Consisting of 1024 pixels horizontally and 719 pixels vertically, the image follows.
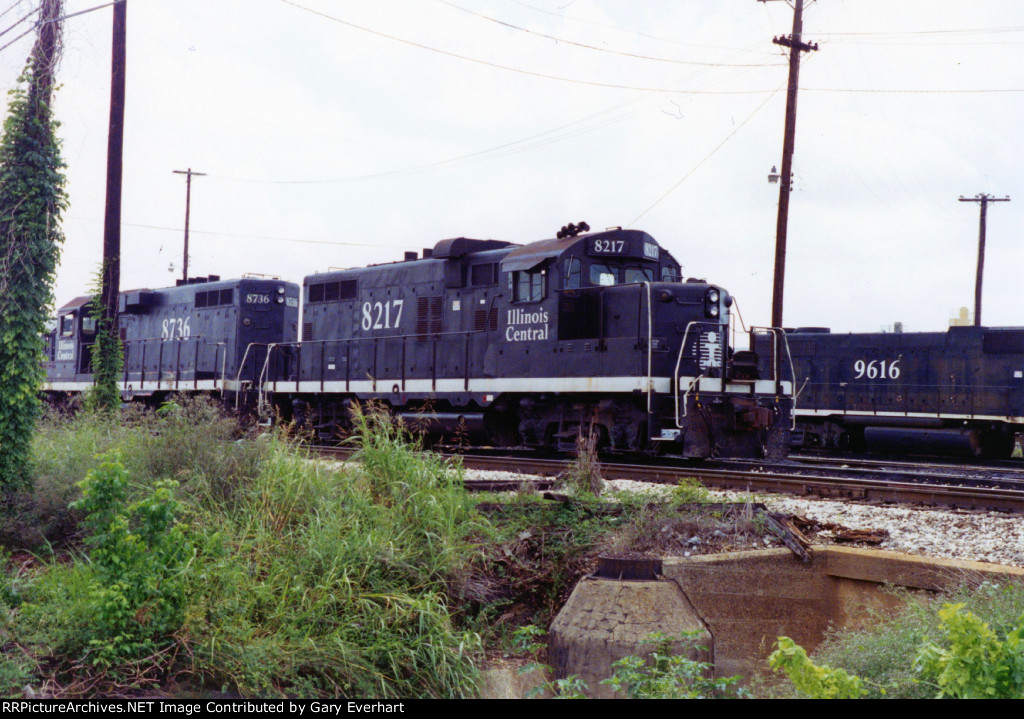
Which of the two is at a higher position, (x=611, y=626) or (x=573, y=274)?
(x=573, y=274)

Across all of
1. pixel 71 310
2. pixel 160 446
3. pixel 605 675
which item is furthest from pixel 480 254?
pixel 71 310

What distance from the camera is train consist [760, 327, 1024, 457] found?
20.1 m

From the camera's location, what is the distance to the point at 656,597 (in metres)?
6.45

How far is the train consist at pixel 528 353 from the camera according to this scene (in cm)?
1252

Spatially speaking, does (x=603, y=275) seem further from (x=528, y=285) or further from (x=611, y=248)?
(x=528, y=285)

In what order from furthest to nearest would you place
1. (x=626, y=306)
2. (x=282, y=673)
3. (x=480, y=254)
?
(x=480, y=254) → (x=626, y=306) → (x=282, y=673)

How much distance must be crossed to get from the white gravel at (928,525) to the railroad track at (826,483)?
0.53 m

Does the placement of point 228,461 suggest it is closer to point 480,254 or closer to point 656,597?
point 656,597

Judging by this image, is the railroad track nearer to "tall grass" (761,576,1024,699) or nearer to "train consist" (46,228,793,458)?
"train consist" (46,228,793,458)

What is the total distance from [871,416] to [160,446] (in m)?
18.7

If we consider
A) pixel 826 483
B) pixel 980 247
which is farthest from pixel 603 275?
pixel 980 247

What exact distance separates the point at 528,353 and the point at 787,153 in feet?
29.5

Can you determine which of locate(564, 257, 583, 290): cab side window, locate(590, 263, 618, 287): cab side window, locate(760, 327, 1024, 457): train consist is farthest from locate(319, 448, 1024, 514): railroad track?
locate(760, 327, 1024, 457): train consist

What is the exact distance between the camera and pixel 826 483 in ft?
34.0
